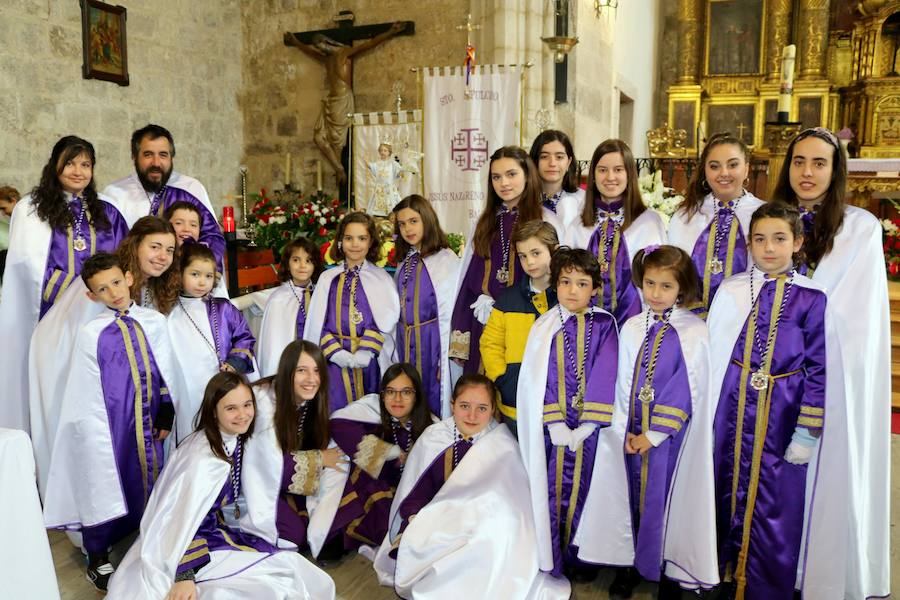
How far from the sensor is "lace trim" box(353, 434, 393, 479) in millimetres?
3414

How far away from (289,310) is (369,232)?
604mm

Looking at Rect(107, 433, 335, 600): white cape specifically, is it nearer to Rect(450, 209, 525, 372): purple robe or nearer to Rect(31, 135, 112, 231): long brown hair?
Rect(450, 209, 525, 372): purple robe

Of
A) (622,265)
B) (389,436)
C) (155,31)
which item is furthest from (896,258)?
(155,31)

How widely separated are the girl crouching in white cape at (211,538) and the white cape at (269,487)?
0.04 meters

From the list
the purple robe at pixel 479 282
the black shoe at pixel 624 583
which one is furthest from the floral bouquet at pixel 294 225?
the black shoe at pixel 624 583

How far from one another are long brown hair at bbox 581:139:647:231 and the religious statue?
5266 mm

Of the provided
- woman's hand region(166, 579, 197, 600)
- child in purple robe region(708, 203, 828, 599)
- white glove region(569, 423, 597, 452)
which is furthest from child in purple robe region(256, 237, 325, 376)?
child in purple robe region(708, 203, 828, 599)

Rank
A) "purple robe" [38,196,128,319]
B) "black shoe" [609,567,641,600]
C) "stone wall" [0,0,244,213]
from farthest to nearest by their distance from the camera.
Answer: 1. "stone wall" [0,0,244,213]
2. "purple robe" [38,196,128,319]
3. "black shoe" [609,567,641,600]

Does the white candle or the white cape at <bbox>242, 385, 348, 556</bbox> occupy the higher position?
the white candle

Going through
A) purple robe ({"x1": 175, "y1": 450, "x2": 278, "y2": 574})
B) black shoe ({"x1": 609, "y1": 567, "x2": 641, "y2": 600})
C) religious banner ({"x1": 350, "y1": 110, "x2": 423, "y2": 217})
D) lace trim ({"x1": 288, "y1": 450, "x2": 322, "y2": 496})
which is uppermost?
religious banner ({"x1": 350, "y1": 110, "x2": 423, "y2": 217})

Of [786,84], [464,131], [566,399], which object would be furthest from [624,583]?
[786,84]

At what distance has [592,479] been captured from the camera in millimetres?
2994

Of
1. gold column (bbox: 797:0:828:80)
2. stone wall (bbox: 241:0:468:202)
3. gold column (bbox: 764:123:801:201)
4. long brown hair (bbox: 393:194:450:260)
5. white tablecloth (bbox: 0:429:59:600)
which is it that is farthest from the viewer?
gold column (bbox: 797:0:828:80)

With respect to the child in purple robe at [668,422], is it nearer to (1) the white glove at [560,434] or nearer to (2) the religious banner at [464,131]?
(1) the white glove at [560,434]
